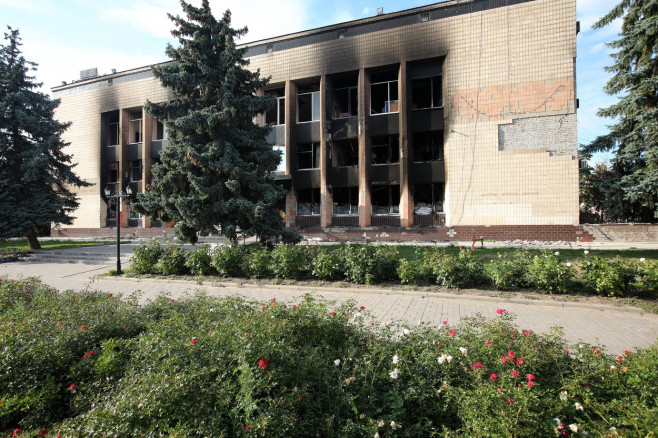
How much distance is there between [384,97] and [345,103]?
2841 mm

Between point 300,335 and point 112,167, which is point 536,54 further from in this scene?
point 112,167

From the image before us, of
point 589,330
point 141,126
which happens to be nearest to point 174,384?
point 589,330

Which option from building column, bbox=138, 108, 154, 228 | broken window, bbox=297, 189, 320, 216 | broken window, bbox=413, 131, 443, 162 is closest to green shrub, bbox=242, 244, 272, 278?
broken window, bbox=297, 189, 320, 216

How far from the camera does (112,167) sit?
96.3 ft

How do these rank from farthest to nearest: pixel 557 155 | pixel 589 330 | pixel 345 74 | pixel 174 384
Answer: pixel 345 74 < pixel 557 155 < pixel 589 330 < pixel 174 384

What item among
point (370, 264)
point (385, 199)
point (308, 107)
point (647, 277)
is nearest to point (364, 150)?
point (385, 199)

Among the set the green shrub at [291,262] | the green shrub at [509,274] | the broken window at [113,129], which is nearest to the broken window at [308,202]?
the green shrub at [291,262]

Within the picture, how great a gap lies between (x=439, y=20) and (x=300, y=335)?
71.4ft

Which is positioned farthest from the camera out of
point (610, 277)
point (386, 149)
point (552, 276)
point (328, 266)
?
point (386, 149)

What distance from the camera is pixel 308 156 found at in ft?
76.2

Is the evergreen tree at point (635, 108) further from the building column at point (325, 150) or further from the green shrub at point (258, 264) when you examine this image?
the green shrub at point (258, 264)

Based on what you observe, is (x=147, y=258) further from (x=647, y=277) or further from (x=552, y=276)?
(x=647, y=277)

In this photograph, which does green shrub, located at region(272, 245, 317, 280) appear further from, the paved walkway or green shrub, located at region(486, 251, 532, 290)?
green shrub, located at region(486, 251, 532, 290)

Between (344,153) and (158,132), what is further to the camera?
(158,132)
